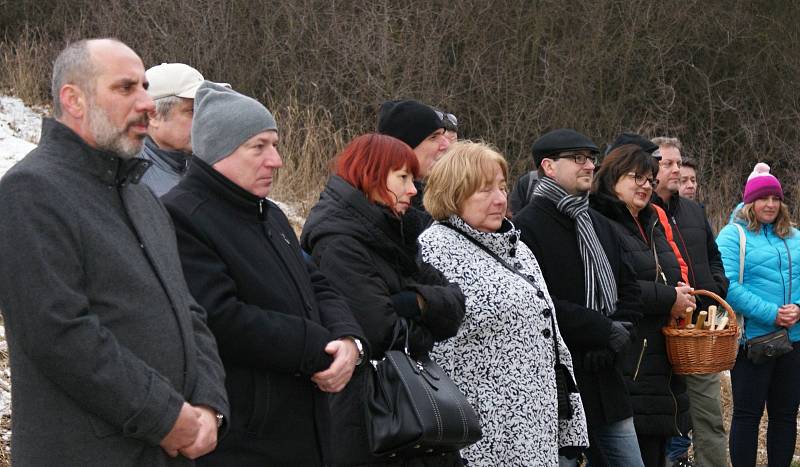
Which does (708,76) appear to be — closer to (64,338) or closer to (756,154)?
(756,154)

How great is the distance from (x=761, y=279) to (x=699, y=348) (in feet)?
4.90

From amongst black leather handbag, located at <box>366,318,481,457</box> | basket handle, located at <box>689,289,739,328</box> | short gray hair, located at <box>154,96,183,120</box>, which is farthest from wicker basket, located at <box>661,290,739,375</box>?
short gray hair, located at <box>154,96,183,120</box>

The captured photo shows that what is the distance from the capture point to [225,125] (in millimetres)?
3883

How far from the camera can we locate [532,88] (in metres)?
15.7

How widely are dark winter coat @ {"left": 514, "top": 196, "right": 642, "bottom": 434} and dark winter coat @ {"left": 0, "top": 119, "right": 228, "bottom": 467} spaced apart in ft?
8.02

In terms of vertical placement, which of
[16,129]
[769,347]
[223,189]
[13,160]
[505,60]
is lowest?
[16,129]

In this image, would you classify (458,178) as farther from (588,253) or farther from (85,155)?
(85,155)

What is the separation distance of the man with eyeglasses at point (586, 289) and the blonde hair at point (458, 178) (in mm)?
539

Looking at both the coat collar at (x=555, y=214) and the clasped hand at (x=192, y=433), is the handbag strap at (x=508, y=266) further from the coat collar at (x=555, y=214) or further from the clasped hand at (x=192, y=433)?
the clasped hand at (x=192, y=433)

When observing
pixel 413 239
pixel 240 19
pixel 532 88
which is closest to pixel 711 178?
pixel 532 88

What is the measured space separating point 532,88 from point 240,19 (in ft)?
14.0

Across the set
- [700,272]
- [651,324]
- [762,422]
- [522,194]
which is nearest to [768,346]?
[700,272]

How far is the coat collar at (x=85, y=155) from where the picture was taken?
3.12 meters

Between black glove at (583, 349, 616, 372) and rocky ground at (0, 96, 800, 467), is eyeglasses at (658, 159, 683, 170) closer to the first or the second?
black glove at (583, 349, 616, 372)
